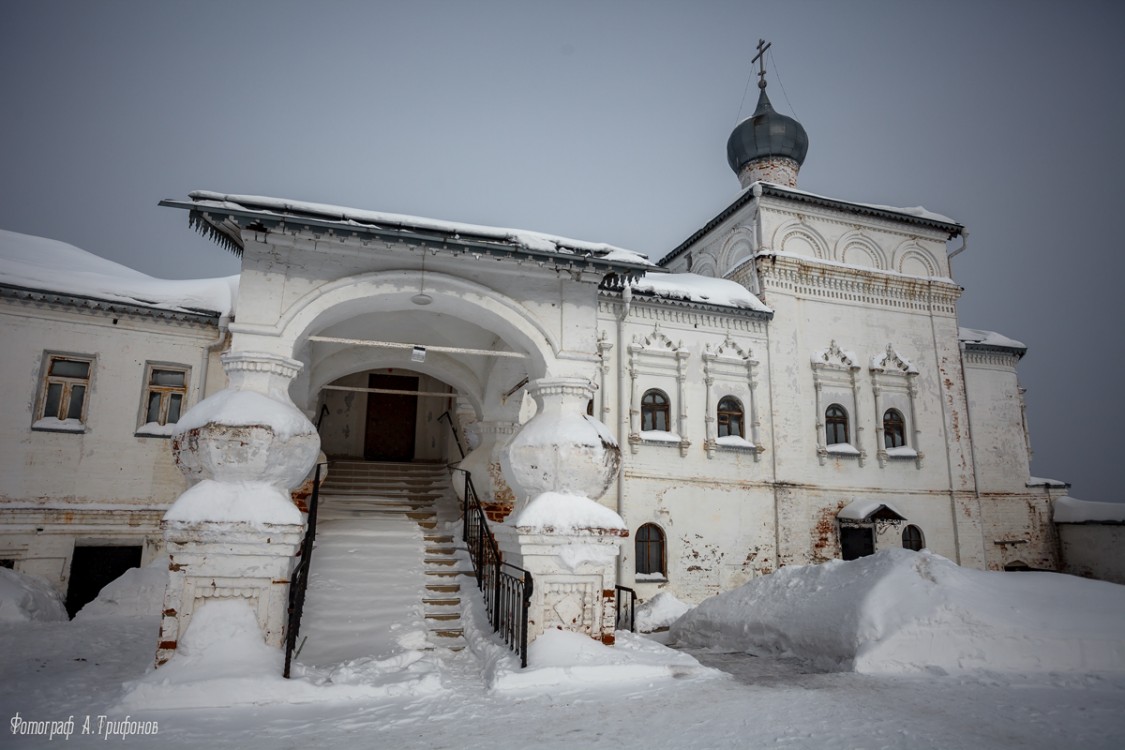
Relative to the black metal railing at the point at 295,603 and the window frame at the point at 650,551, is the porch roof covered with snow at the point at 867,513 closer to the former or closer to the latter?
the window frame at the point at 650,551

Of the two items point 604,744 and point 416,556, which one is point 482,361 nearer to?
point 416,556

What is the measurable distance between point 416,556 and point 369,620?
148 cm

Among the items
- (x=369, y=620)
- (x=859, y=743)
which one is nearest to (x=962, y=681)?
(x=859, y=743)

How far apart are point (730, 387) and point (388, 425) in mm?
7810

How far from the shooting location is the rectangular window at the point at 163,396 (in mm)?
12438

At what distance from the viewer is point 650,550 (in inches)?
545

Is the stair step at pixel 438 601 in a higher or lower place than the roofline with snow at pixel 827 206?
lower

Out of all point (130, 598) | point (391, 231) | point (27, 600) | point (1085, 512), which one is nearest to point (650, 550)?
point (130, 598)

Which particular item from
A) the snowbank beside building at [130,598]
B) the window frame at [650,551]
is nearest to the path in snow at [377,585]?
the snowbank beside building at [130,598]

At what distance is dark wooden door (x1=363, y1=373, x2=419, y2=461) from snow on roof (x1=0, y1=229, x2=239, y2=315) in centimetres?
351

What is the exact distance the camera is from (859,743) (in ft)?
13.9

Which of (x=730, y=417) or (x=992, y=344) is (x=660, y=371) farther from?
(x=992, y=344)

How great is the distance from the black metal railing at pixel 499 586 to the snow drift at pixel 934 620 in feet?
10.0

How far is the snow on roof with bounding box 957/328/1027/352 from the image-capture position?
17.9m
